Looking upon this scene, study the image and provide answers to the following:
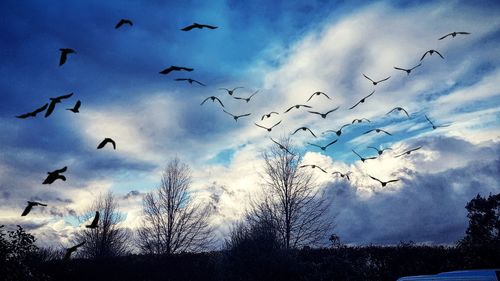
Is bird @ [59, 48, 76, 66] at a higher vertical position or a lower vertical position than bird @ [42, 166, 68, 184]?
higher

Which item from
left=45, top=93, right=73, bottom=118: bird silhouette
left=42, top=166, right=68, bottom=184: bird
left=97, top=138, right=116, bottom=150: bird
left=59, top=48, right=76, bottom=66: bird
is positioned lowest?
left=42, top=166, right=68, bottom=184: bird

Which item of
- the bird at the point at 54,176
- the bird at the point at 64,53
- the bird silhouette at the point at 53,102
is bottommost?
the bird at the point at 54,176

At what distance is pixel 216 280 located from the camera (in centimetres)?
1888

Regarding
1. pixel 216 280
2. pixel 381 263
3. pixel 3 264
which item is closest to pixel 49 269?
pixel 216 280

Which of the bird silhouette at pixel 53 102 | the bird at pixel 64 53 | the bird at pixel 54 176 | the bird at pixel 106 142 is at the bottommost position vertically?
the bird at pixel 54 176

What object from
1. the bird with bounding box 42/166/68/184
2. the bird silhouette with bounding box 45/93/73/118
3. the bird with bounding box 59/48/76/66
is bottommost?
the bird with bounding box 42/166/68/184

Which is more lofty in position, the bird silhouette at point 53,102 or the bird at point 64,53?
the bird at point 64,53

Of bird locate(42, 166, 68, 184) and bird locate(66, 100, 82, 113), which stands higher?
bird locate(66, 100, 82, 113)

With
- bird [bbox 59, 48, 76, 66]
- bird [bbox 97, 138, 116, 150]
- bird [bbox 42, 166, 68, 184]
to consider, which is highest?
bird [bbox 59, 48, 76, 66]

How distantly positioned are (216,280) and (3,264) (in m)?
10.9

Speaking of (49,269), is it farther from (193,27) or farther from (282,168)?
(193,27)

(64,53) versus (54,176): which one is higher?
(64,53)

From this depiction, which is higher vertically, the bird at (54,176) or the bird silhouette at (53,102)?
the bird silhouette at (53,102)

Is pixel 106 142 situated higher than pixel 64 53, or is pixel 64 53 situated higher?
pixel 64 53
